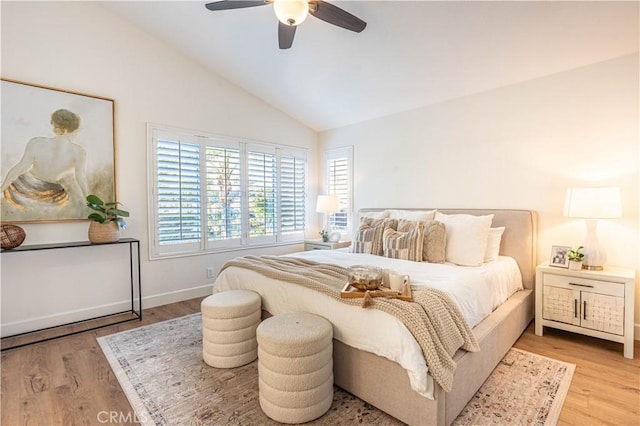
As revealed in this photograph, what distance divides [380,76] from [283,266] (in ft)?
8.01

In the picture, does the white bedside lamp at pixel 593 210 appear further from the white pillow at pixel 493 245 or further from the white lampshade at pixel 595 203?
the white pillow at pixel 493 245

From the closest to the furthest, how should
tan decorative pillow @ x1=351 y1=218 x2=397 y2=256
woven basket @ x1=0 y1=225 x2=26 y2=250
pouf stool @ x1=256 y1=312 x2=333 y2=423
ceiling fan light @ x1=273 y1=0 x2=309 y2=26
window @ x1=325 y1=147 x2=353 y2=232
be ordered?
1. pouf stool @ x1=256 y1=312 x2=333 y2=423
2. ceiling fan light @ x1=273 y1=0 x2=309 y2=26
3. woven basket @ x1=0 y1=225 x2=26 y2=250
4. tan decorative pillow @ x1=351 y1=218 x2=397 y2=256
5. window @ x1=325 y1=147 x2=353 y2=232

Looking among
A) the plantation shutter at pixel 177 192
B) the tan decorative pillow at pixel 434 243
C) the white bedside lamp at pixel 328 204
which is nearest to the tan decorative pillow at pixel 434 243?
the tan decorative pillow at pixel 434 243

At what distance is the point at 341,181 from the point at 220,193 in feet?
6.36

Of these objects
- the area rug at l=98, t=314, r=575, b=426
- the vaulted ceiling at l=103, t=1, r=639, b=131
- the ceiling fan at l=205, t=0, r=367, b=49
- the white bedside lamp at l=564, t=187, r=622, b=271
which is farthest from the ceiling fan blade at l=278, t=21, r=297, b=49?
the white bedside lamp at l=564, t=187, r=622, b=271

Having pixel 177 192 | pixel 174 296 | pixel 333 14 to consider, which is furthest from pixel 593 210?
pixel 174 296

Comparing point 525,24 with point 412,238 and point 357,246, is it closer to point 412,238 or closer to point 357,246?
point 412,238

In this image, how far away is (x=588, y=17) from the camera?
235cm

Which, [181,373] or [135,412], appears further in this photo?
[181,373]

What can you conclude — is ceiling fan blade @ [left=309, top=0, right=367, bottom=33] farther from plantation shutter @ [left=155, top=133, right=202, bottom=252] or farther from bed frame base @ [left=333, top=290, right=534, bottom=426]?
plantation shutter @ [left=155, top=133, right=202, bottom=252]

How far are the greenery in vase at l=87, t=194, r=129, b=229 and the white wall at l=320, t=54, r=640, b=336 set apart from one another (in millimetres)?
3314

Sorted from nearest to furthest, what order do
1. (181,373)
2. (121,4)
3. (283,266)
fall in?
(181,373) → (283,266) → (121,4)

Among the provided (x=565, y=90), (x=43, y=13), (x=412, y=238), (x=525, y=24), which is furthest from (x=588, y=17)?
(x=43, y=13)

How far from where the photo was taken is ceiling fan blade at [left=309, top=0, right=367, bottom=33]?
2096 millimetres
